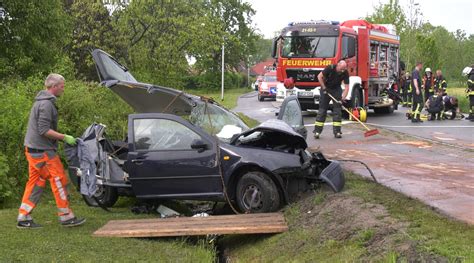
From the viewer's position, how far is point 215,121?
7578mm

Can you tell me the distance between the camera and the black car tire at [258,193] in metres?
6.72

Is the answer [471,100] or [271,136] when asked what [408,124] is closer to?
[471,100]

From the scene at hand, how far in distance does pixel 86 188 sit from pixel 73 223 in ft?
1.48

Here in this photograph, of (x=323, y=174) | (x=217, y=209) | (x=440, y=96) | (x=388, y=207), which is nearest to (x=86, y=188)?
(x=217, y=209)

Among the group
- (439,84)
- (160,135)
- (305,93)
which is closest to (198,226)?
(160,135)

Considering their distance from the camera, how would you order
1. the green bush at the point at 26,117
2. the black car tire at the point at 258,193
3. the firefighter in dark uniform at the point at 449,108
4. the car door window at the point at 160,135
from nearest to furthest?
the black car tire at the point at 258,193 < the car door window at the point at 160,135 < the green bush at the point at 26,117 < the firefighter in dark uniform at the point at 449,108

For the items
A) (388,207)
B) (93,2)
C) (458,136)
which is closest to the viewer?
(388,207)

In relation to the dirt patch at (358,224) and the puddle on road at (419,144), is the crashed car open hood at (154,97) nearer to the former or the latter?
the dirt patch at (358,224)

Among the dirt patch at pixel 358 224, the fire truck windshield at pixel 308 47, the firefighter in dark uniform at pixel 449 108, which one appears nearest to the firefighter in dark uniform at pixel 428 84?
the firefighter in dark uniform at pixel 449 108

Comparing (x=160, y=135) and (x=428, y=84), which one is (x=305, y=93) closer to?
(x=428, y=84)

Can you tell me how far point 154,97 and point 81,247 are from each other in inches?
107

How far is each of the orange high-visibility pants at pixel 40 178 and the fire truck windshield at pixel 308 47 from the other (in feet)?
41.5

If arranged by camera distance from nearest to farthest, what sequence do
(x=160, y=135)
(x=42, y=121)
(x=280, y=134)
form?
(x=42, y=121), (x=280, y=134), (x=160, y=135)

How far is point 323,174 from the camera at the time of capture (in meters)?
6.86
